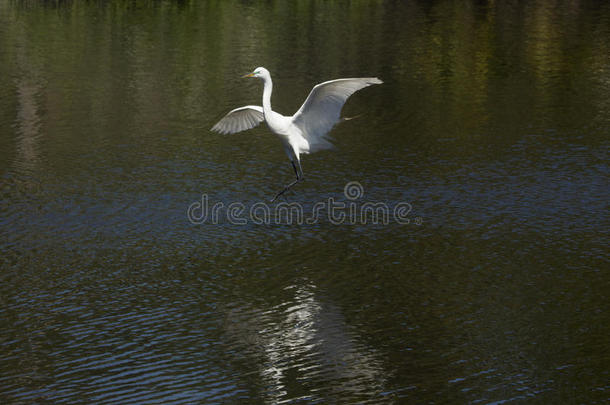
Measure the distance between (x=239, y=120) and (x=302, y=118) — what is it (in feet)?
6.05

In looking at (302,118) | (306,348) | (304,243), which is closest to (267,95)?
(302,118)

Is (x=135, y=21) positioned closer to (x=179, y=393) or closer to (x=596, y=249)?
(x=596, y=249)

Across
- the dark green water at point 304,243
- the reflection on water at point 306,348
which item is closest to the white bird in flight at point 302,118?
the dark green water at point 304,243

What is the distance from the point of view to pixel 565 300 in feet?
42.7

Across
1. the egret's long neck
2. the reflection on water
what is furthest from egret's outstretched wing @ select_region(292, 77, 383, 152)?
the reflection on water

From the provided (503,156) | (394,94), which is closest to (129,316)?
(503,156)

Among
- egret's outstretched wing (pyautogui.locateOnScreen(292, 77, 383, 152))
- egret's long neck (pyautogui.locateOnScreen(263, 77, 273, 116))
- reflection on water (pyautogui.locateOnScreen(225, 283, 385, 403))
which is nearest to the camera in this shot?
reflection on water (pyautogui.locateOnScreen(225, 283, 385, 403))

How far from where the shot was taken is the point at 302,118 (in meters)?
16.9

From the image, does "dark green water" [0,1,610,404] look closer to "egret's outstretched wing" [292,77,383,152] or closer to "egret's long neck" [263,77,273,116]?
"egret's outstretched wing" [292,77,383,152]

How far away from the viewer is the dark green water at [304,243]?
1071 centimetres

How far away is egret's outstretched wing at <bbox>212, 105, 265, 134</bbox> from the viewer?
18031 millimetres

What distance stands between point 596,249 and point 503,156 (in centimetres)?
589

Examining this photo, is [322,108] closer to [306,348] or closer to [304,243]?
[304,243]

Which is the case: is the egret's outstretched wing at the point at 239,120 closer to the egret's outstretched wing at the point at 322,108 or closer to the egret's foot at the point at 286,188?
the egret's outstretched wing at the point at 322,108
